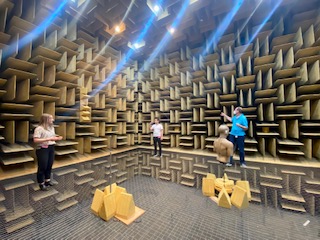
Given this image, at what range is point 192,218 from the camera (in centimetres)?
232

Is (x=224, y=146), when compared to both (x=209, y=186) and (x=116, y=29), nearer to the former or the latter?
(x=209, y=186)

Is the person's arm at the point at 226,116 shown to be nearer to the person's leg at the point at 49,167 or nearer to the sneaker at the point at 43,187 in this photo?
the person's leg at the point at 49,167

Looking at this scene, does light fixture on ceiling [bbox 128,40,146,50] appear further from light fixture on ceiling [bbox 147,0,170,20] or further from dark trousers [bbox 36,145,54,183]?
dark trousers [bbox 36,145,54,183]

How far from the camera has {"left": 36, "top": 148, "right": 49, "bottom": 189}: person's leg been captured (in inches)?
82.9

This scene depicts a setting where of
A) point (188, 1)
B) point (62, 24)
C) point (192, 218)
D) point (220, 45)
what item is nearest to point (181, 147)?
point (192, 218)

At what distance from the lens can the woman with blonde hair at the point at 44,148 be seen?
6.84ft

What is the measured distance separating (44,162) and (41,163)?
0.04 metres

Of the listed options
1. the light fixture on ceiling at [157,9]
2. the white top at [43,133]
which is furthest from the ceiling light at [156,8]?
the white top at [43,133]

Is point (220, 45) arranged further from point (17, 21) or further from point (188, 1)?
point (17, 21)

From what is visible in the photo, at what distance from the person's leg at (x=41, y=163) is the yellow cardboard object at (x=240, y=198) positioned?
2.60 m

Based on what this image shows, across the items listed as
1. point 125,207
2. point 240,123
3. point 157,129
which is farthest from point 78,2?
point 240,123

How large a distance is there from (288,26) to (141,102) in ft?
12.8

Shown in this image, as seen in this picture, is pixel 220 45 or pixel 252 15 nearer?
pixel 252 15

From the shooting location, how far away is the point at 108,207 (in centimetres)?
176
